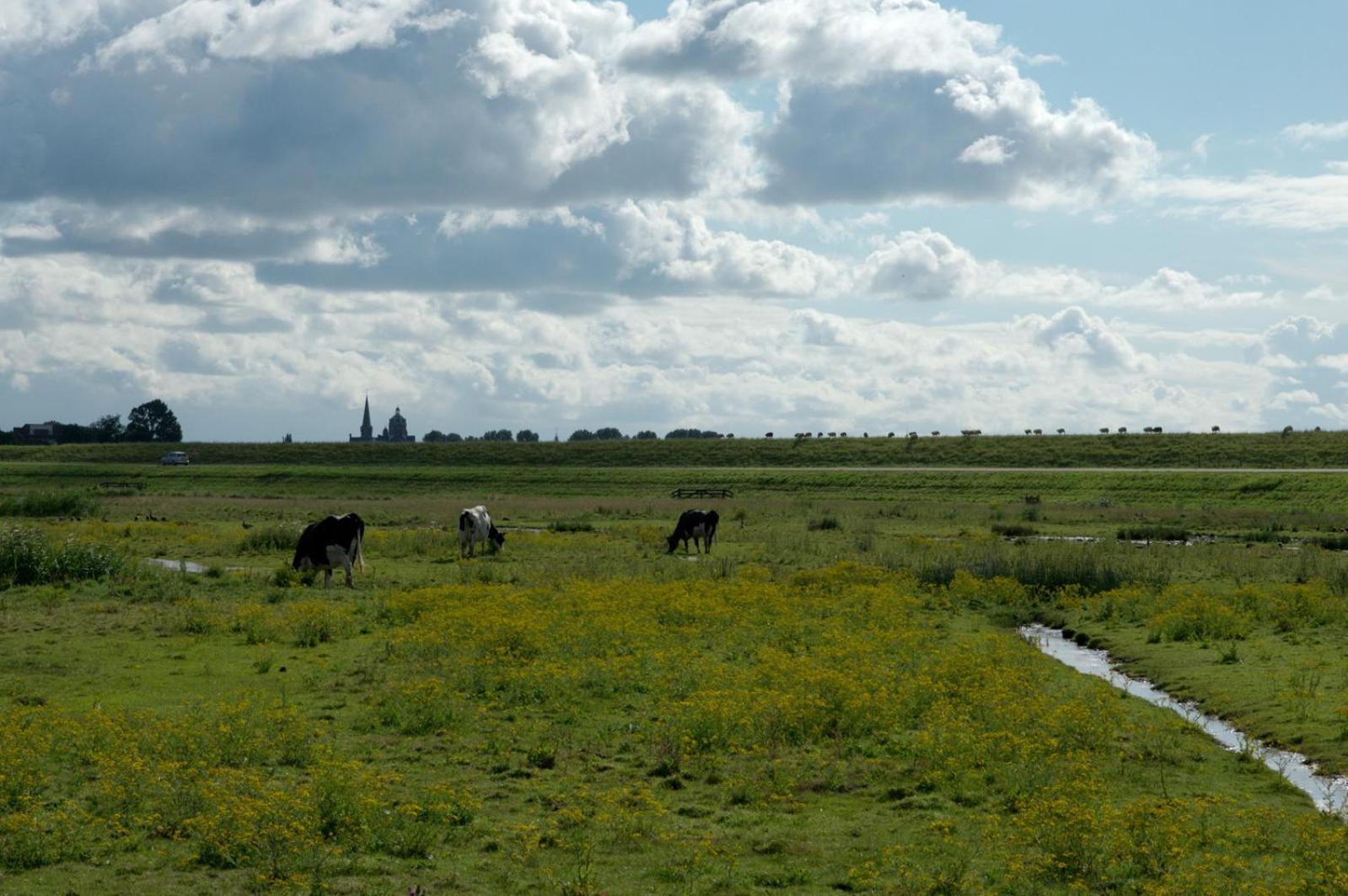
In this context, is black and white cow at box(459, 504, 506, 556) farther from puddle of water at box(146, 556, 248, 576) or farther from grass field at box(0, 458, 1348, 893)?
puddle of water at box(146, 556, 248, 576)

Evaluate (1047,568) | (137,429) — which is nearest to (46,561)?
(1047,568)

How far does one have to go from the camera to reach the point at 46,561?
1276 inches

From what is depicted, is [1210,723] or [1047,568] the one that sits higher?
[1047,568]

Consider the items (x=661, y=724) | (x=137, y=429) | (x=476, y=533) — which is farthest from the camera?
(x=137, y=429)

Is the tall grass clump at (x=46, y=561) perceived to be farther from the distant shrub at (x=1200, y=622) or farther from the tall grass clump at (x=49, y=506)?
the distant shrub at (x=1200, y=622)

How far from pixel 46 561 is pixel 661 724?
23.0 m

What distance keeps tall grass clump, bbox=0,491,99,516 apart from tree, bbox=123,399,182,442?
447 feet

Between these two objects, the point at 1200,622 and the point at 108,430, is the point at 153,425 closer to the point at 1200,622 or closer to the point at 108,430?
the point at 108,430

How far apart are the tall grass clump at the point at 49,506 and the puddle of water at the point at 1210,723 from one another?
48675 millimetres

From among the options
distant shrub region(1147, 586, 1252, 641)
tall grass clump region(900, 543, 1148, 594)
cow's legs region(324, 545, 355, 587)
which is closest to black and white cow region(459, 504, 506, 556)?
cow's legs region(324, 545, 355, 587)

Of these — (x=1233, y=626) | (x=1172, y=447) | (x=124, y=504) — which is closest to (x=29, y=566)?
(x=1233, y=626)

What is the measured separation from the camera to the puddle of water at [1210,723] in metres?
14.7

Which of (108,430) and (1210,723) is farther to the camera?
(108,430)

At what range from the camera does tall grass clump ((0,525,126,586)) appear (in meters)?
31.9
